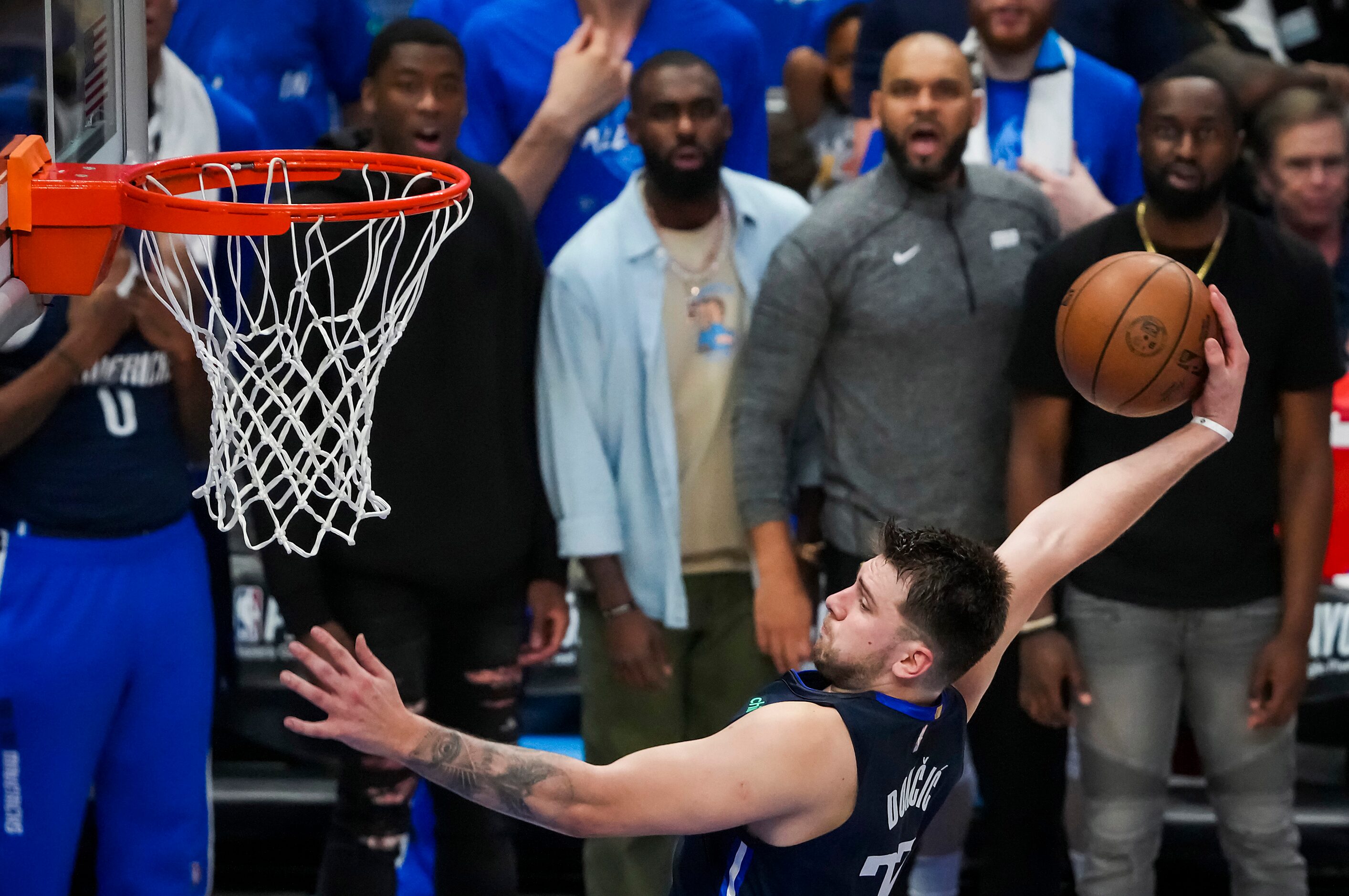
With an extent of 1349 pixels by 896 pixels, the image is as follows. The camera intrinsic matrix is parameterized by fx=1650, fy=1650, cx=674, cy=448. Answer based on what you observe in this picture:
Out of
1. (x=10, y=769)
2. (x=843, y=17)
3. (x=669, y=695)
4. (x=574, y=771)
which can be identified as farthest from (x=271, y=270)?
(x=843, y=17)

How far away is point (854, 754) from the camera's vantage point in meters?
2.62

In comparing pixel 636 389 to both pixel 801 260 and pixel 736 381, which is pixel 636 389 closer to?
pixel 736 381

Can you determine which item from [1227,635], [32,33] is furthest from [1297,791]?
[32,33]

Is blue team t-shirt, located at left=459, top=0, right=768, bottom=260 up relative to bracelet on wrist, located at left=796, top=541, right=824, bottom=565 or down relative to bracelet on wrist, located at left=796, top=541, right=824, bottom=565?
up

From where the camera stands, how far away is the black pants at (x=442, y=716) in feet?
13.2

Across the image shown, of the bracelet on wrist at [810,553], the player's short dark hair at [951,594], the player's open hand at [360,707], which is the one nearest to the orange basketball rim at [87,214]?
the player's open hand at [360,707]

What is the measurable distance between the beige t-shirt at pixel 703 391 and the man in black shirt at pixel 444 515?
345mm

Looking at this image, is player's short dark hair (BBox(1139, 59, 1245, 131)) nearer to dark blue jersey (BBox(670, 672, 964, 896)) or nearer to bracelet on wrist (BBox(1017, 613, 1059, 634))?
bracelet on wrist (BBox(1017, 613, 1059, 634))

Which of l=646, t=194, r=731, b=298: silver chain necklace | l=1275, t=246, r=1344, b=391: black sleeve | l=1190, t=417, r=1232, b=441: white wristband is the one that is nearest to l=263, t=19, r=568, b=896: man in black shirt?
l=646, t=194, r=731, b=298: silver chain necklace

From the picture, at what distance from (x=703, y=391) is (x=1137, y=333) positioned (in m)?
1.30

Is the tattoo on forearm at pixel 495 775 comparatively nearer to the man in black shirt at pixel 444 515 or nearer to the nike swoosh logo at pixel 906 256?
the man in black shirt at pixel 444 515

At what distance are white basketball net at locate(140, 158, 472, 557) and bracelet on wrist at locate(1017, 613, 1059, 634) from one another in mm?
1604

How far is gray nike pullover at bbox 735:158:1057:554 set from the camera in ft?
13.1

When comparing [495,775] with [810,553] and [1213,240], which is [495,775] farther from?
[1213,240]
